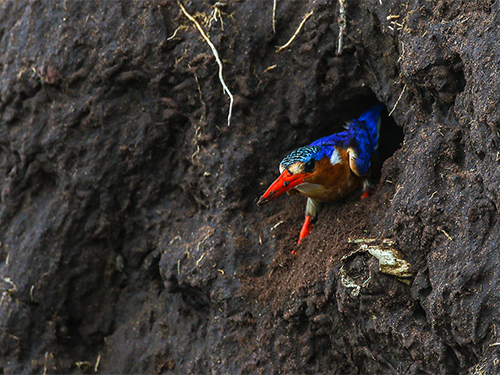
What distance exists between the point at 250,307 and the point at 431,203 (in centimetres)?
164

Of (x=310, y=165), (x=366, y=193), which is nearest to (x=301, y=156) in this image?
(x=310, y=165)

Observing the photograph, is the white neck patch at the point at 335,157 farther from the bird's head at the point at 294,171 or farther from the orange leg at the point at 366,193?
the orange leg at the point at 366,193

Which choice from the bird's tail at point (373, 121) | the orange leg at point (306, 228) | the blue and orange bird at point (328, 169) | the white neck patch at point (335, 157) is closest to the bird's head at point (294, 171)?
the blue and orange bird at point (328, 169)

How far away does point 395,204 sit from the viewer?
130 inches

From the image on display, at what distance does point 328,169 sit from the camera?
13.1 feet

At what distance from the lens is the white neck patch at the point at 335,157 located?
13.3 ft

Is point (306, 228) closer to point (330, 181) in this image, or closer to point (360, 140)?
point (330, 181)

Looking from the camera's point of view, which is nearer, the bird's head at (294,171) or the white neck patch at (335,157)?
the bird's head at (294,171)

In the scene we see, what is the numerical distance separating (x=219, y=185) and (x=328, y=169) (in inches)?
38.3

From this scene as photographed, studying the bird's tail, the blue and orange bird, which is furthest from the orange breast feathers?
the bird's tail

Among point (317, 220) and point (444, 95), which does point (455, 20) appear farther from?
point (317, 220)

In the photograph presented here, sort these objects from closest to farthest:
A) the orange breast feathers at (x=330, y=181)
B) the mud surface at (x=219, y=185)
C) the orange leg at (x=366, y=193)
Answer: the mud surface at (x=219, y=185)
the orange breast feathers at (x=330, y=181)
the orange leg at (x=366, y=193)

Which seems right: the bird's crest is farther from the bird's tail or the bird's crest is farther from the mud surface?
the bird's tail

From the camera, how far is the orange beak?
3.85 meters
